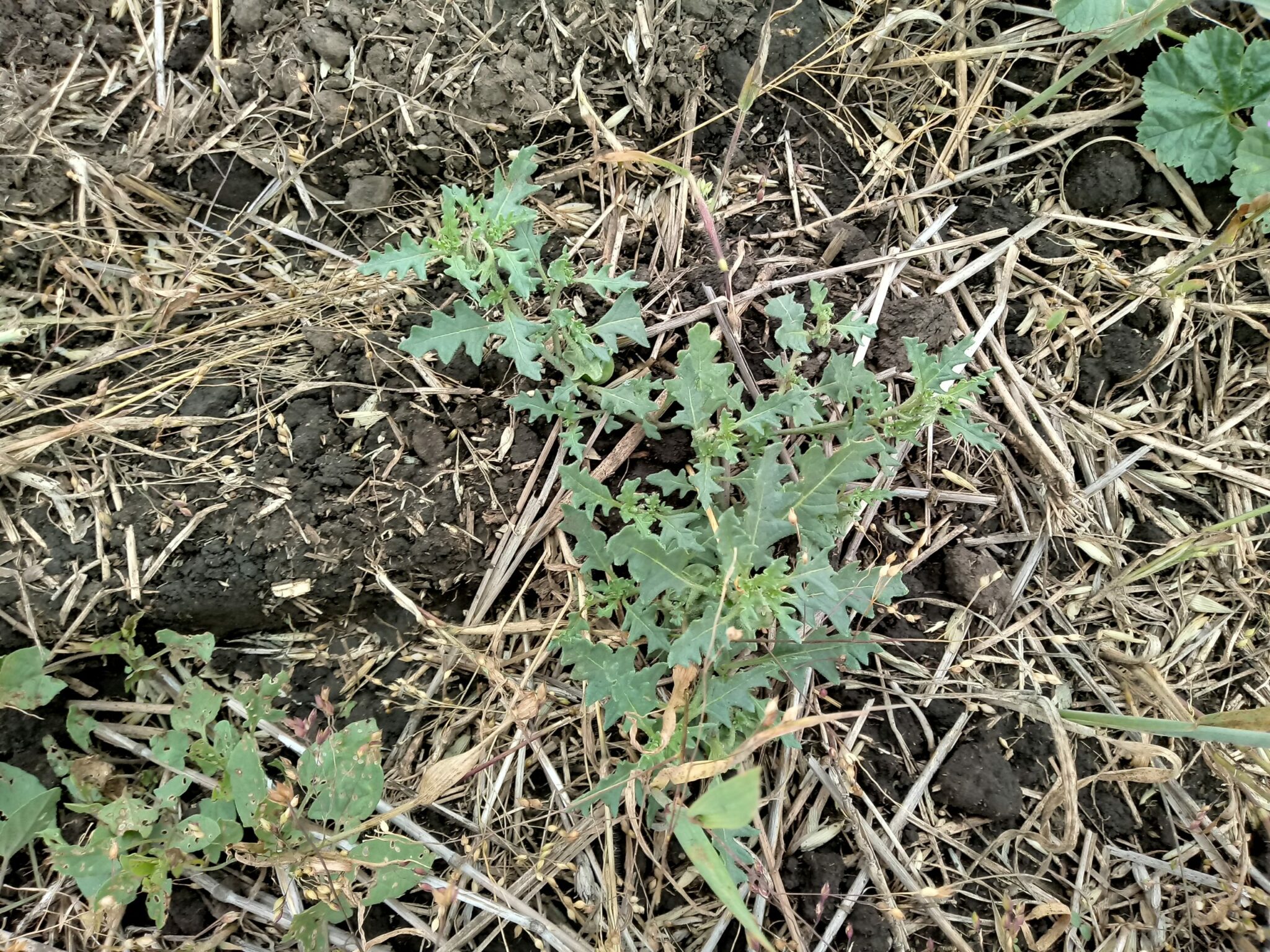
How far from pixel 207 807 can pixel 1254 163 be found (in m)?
3.85

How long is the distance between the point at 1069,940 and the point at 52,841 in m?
3.00

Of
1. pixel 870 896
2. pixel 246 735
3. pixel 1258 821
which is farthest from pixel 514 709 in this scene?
pixel 1258 821

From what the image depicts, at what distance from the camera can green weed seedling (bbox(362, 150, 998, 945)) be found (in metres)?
2.02

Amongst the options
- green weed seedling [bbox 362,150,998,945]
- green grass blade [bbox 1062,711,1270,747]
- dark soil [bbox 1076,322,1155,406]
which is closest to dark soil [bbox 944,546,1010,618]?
green weed seedling [bbox 362,150,998,945]

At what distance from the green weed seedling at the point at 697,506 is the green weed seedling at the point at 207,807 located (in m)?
0.65

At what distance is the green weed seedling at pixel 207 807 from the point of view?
2.12 m

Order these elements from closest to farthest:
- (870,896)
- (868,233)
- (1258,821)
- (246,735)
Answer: (246,735)
(870,896)
(1258,821)
(868,233)

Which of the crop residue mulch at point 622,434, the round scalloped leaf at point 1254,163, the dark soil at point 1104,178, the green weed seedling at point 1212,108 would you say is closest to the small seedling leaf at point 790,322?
the crop residue mulch at point 622,434

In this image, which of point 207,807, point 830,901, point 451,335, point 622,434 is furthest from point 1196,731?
point 207,807

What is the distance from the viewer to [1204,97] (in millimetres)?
2678

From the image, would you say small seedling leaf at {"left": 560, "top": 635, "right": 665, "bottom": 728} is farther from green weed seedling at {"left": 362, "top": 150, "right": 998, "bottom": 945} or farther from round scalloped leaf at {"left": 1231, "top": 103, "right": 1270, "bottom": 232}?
round scalloped leaf at {"left": 1231, "top": 103, "right": 1270, "bottom": 232}

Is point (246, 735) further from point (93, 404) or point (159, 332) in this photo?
point (159, 332)

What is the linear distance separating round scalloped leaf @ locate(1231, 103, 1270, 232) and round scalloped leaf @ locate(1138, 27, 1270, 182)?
51mm

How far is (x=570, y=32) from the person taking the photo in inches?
103
